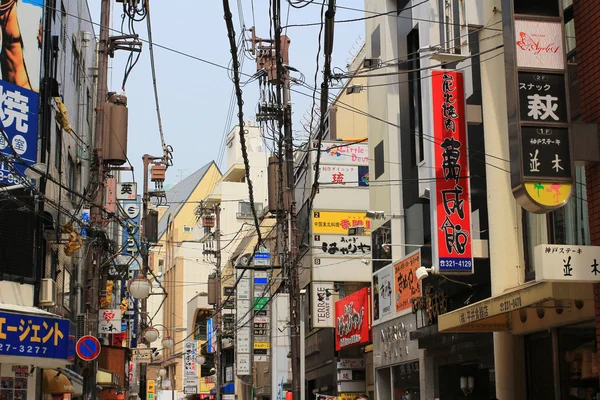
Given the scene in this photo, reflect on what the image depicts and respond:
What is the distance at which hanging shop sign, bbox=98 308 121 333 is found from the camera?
27.5 metres

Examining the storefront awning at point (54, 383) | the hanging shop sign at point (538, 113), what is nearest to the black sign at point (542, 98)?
the hanging shop sign at point (538, 113)

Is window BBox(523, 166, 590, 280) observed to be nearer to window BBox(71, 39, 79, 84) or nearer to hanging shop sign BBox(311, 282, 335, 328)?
hanging shop sign BBox(311, 282, 335, 328)

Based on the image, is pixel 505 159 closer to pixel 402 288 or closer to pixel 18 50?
pixel 402 288

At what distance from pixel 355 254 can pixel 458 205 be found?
1877 cm

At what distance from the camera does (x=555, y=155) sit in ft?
42.2

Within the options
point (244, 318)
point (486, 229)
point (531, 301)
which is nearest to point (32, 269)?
point (486, 229)

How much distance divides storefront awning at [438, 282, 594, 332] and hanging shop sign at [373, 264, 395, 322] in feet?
28.4

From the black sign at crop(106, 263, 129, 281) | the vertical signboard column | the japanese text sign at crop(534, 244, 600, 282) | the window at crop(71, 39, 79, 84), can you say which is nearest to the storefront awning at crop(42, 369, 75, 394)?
the black sign at crop(106, 263, 129, 281)

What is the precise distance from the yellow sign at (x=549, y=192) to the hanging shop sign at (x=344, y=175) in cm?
2483

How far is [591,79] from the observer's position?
13.5 metres

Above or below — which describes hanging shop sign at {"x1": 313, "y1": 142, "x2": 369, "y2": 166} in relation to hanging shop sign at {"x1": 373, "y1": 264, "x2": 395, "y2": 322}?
above

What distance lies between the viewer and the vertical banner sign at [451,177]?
1858 cm

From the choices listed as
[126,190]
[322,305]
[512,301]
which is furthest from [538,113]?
[126,190]

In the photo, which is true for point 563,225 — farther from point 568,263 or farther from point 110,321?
point 110,321
